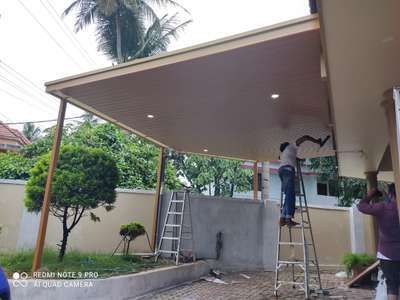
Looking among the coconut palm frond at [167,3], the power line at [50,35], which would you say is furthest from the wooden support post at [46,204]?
the coconut palm frond at [167,3]

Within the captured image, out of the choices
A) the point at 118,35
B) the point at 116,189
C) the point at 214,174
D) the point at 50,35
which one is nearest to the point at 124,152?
the point at 214,174

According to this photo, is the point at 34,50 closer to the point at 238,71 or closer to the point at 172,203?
the point at 172,203

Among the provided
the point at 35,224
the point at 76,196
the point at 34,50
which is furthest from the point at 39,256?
the point at 34,50

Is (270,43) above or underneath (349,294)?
above

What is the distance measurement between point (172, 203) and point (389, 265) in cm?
478

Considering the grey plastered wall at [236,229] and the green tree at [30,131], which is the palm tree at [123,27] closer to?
the grey plastered wall at [236,229]

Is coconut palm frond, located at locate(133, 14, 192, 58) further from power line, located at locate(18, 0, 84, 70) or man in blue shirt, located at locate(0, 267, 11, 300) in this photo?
man in blue shirt, located at locate(0, 267, 11, 300)

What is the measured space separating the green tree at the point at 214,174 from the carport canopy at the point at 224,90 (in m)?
5.82

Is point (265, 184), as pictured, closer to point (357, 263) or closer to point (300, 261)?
point (357, 263)

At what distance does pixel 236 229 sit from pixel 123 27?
1060 centimetres

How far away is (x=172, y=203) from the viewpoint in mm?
7285

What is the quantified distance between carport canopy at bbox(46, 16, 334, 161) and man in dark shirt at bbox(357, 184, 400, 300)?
1.50 m

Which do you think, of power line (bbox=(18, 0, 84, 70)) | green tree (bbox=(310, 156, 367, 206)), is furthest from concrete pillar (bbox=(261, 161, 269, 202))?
power line (bbox=(18, 0, 84, 70))

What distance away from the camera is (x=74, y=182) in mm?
4988
